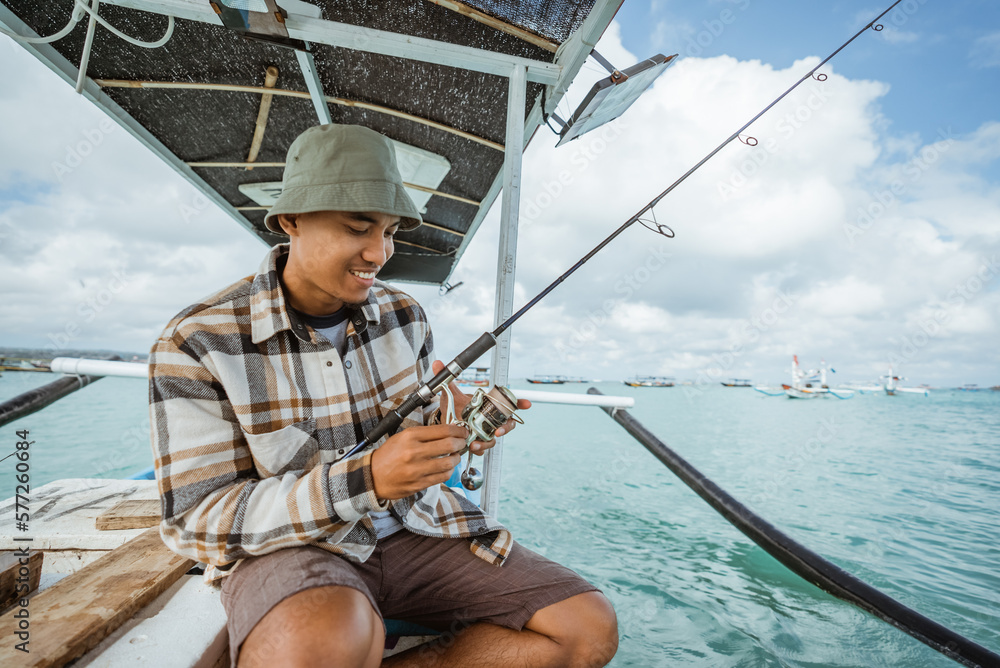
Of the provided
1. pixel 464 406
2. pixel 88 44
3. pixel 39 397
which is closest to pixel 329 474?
pixel 464 406

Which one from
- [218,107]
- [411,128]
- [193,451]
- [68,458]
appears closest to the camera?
[193,451]

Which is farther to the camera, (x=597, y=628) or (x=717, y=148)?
(x=717, y=148)

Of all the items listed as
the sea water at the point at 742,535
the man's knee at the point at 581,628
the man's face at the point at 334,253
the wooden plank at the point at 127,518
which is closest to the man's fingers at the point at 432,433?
the man's face at the point at 334,253

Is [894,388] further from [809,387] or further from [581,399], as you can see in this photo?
[581,399]

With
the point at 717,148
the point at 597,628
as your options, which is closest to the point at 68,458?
the point at 597,628

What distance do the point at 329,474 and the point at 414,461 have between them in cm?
21

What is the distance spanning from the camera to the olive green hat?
118 cm

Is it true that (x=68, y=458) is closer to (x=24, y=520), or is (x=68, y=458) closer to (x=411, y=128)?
(x=24, y=520)

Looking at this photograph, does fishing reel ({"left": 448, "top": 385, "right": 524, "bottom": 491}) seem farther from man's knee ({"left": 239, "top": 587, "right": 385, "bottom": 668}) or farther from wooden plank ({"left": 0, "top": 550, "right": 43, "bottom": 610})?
wooden plank ({"left": 0, "top": 550, "right": 43, "bottom": 610})

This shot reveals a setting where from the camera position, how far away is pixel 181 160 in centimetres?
317

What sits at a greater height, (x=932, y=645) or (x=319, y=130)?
Answer: (x=319, y=130)

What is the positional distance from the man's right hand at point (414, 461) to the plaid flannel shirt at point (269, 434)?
0.13 feet

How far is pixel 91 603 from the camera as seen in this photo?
1.08 metres

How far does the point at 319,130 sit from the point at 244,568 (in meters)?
1.13
